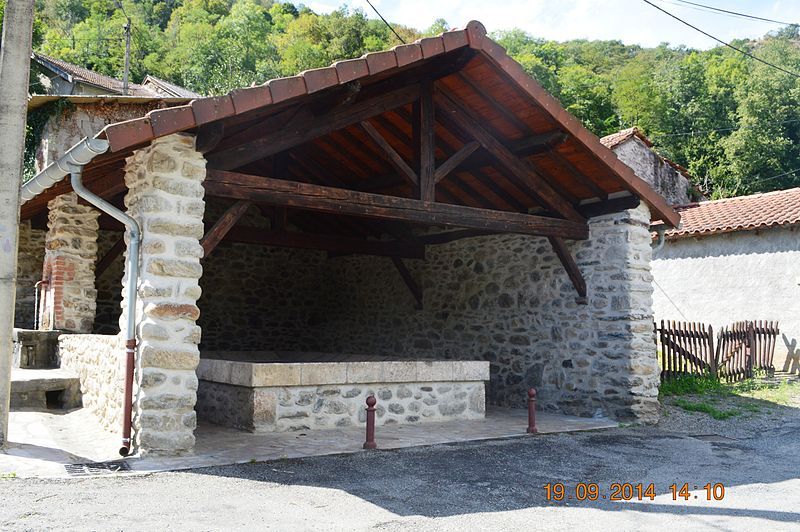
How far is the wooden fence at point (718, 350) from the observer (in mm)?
10195

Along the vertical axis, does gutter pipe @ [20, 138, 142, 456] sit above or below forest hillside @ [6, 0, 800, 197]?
below

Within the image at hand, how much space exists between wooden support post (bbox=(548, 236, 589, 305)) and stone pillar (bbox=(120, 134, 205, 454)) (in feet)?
14.5

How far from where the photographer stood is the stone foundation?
21.0 ft

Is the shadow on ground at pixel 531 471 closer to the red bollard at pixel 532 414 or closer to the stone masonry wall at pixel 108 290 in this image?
the red bollard at pixel 532 414

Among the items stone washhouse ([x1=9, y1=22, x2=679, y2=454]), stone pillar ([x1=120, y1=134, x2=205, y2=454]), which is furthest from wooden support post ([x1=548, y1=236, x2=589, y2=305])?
stone pillar ([x1=120, y1=134, x2=205, y2=454])

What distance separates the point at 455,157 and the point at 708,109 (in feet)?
84.9

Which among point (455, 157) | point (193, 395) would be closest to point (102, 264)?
point (193, 395)

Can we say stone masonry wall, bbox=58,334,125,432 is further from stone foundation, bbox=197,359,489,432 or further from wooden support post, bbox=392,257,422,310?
wooden support post, bbox=392,257,422,310

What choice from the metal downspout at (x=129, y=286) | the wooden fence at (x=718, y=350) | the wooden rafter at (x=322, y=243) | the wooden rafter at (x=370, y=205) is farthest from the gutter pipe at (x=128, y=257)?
the wooden fence at (x=718, y=350)

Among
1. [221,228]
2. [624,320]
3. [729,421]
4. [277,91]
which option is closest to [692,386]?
[729,421]

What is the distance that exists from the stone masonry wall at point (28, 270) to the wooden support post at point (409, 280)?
5461 mm

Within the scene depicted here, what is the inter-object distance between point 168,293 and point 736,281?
11657 millimetres

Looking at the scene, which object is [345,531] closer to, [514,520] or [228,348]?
[514,520]

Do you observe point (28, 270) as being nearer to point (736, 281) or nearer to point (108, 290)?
point (108, 290)
